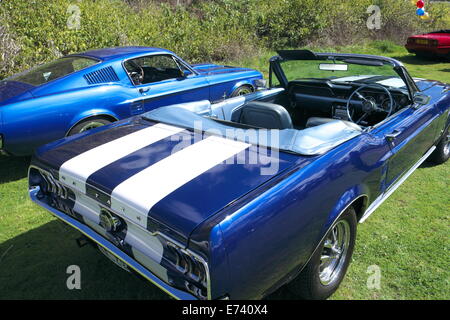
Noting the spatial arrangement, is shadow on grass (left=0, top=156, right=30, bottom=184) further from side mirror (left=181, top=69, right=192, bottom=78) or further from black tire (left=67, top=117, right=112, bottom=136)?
side mirror (left=181, top=69, right=192, bottom=78)

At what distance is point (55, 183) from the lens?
93.2 inches

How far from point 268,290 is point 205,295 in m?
0.37

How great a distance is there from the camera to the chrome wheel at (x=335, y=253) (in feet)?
7.85

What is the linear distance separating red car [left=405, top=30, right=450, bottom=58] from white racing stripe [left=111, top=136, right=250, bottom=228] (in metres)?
11.5

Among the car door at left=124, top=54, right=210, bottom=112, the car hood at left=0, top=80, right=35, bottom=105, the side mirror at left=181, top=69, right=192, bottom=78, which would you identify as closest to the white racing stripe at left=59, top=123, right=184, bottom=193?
the car hood at left=0, top=80, right=35, bottom=105

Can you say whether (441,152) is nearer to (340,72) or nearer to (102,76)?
(340,72)

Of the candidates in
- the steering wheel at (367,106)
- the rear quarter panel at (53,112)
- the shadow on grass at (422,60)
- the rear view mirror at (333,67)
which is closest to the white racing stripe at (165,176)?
the rear view mirror at (333,67)

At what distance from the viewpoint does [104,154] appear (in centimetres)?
231

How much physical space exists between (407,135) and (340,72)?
85 centimetres

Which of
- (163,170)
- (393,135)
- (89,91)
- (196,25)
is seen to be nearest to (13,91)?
(89,91)

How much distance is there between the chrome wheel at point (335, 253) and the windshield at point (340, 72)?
1.48 metres
